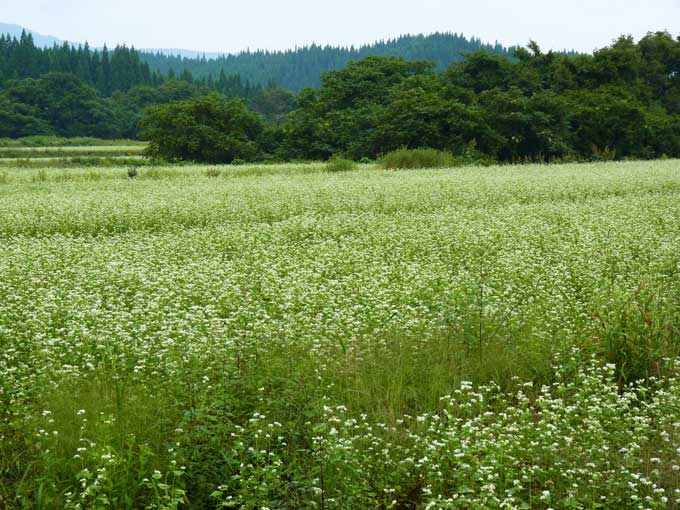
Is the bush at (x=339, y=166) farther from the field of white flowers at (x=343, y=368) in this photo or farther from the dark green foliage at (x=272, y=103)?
the dark green foliage at (x=272, y=103)

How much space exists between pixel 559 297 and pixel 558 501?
14.5ft

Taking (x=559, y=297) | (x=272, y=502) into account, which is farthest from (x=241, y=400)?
(x=559, y=297)

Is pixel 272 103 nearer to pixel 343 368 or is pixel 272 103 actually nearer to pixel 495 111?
pixel 495 111

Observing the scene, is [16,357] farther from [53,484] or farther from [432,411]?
[432,411]

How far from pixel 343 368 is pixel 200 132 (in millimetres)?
43677

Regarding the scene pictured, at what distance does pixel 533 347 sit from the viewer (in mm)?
7109

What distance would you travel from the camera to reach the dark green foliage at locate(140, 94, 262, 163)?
157ft

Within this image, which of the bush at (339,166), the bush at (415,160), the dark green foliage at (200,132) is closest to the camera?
the bush at (339,166)

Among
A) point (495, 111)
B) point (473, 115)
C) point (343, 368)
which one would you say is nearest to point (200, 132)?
point (473, 115)

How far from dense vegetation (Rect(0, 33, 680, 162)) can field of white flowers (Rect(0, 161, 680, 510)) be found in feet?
91.1

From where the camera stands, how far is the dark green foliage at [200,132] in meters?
48.0

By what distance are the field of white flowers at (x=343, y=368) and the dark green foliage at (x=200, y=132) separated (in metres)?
34.5

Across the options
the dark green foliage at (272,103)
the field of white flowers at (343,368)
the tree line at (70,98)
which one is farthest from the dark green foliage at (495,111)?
the dark green foliage at (272,103)

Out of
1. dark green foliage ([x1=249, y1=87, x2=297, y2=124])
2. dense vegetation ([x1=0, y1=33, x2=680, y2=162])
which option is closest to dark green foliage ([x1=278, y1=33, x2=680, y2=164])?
dense vegetation ([x1=0, y1=33, x2=680, y2=162])
